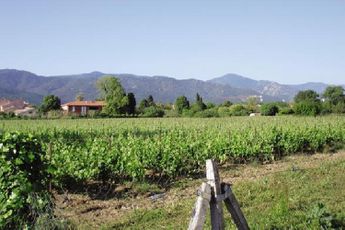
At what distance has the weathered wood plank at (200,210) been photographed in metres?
4.48

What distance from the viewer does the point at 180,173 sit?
1281cm

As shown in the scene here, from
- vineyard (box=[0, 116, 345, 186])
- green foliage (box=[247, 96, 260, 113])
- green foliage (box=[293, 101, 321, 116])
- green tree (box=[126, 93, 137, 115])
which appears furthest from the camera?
green tree (box=[126, 93, 137, 115])

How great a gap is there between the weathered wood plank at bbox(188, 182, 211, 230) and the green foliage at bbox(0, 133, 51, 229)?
7.95 ft

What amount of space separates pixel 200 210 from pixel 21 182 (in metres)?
3.17

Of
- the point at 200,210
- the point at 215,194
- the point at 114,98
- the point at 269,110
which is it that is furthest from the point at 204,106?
the point at 200,210

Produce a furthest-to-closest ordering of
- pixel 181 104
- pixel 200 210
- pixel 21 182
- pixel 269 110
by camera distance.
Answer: pixel 181 104 < pixel 269 110 < pixel 21 182 < pixel 200 210

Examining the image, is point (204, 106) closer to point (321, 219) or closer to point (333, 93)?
point (333, 93)

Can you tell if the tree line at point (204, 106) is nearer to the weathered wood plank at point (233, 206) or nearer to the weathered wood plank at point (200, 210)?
the weathered wood plank at point (233, 206)

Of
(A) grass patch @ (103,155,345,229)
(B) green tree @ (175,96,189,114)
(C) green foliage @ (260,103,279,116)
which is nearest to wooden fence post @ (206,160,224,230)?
(A) grass patch @ (103,155,345,229)

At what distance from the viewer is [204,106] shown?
67.6 meters

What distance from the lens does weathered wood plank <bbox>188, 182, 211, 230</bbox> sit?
14.7 feet

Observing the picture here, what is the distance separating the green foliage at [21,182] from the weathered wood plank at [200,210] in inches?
95.4

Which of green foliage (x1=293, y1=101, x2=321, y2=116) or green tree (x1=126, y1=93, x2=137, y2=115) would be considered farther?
green tree (x1=126, y1=93, x2=137, y2=115)

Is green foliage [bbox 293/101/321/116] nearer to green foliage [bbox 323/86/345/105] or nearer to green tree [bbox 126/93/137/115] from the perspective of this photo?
green foliage [bbox 323/86/345/105]
